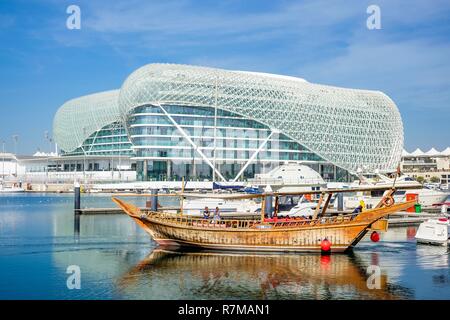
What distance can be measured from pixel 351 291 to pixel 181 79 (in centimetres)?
9985

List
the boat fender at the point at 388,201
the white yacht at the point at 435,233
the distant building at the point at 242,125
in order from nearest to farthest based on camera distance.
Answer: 1. the boat fender at the point at 388,201
2. the white yacht at the point at 435,233
3. the distant building at the point at 242,125

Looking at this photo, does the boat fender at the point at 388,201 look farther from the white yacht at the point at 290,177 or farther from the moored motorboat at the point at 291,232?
the white yacht at the point at 290,177

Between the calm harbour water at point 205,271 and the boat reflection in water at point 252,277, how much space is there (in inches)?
1.7

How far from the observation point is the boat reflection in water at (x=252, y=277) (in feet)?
86.4

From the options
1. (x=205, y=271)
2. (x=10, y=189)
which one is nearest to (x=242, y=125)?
(x=10, y=189)

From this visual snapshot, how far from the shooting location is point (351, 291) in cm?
2688

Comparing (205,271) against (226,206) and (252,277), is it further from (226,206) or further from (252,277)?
(226,206)

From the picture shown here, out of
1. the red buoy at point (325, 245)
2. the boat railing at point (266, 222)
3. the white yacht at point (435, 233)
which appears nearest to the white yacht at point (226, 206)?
the white yacht at point (435, 233)

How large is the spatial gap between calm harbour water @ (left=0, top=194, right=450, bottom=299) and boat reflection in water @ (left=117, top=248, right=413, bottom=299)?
0.14 feet

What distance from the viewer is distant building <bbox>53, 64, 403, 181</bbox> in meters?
124

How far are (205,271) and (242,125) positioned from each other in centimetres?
9822
